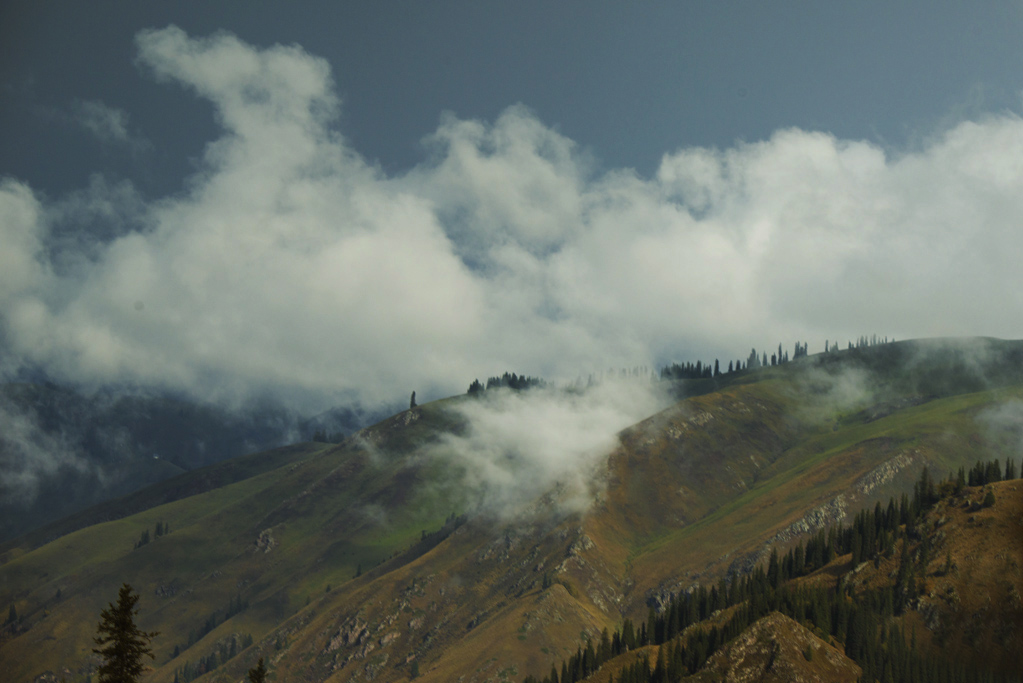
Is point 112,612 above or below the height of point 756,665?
above

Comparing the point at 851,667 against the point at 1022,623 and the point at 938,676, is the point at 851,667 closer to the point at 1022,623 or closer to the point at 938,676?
the point at 938,676

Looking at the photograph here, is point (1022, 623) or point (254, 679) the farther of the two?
point (1022, 623)

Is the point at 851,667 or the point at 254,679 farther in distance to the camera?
the point at 851,667

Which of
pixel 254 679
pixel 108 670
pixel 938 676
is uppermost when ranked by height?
pixel 108 670

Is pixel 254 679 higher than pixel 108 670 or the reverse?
the reverse

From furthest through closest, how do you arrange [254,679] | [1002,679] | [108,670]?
1. [1002,679]
2. [254,679]
3. [108,670]

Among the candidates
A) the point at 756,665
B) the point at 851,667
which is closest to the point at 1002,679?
the point at 851,667

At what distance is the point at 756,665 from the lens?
198000 millimetres

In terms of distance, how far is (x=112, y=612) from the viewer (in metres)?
71.4

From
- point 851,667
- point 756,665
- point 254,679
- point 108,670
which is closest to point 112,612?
point 108,670

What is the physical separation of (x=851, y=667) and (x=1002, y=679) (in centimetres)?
3092

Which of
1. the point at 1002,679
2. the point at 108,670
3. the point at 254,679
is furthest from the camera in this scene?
the point at 1002,679

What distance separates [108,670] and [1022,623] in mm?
197891

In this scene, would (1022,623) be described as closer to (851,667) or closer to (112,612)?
(851,667)
